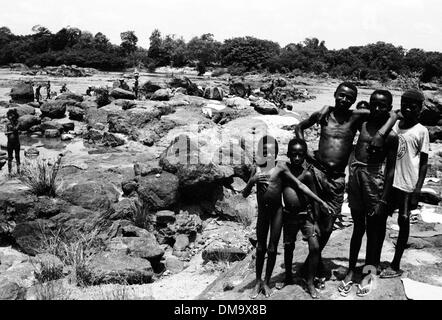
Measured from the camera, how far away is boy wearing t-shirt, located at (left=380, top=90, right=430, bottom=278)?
3.57m

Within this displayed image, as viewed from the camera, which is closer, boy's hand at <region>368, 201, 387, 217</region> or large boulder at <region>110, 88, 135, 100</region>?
boy's hand at <region>368, 201, 387, 217</region>

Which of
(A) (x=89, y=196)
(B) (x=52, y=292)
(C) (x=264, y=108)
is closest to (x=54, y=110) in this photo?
(C) (x=264, y=108)

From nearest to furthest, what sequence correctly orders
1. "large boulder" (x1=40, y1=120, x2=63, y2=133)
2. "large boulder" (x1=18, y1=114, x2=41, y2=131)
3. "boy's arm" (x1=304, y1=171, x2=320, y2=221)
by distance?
"boy's arm" (x1=304, y1=171, x2=320, y2=221) < "large boulder" (x1=40, y1=120, x2=63, y2=133) < "large boulder" (x1=18, y1=114, x2=41, y2=131)

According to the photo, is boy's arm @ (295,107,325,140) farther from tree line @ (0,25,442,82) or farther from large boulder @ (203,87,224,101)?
tree line @ (0,25,442,82)

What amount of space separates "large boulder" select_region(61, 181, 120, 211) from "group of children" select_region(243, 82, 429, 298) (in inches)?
146

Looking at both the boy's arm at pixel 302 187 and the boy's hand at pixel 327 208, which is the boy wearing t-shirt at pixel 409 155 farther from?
the boy's arm at pixel 302 187

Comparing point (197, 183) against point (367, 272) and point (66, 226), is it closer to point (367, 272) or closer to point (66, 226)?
point (66, 226)

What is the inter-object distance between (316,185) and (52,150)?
32.9 feet

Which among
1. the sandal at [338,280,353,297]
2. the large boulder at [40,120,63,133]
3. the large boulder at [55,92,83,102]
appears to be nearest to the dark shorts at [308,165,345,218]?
the sandal at [338,280,353,297]

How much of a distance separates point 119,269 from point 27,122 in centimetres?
1074

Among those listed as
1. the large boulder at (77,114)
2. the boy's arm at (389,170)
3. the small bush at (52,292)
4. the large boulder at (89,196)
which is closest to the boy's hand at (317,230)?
the boy's arm at (389,170)

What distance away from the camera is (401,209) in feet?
12.1

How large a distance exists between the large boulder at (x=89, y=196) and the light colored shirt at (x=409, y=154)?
4.64m

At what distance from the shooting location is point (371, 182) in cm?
355
